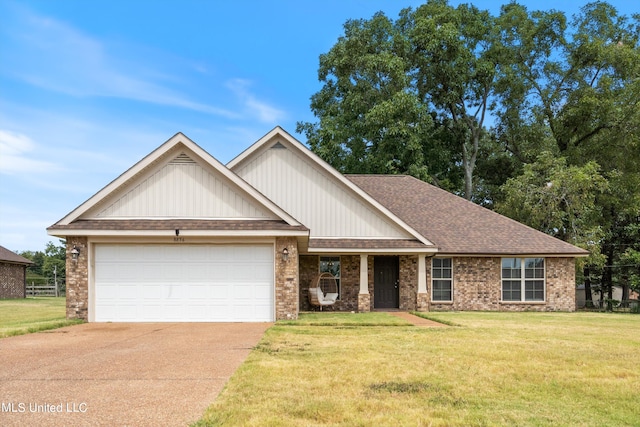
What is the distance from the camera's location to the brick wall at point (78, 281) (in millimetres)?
14648

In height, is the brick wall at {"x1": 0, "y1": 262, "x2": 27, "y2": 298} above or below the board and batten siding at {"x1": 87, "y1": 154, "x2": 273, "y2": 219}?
below

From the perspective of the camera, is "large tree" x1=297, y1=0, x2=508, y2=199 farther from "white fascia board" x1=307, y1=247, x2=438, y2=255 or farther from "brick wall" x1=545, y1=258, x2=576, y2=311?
"white fascia board" x1=307, y1=247, x2=438, y2=255

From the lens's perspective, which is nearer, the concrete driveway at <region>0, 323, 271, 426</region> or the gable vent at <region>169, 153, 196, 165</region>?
the concrete driveway at <region>0, 323, 271, 426</region>

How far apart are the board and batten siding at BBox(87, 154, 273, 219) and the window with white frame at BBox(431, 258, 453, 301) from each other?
8.25 metres

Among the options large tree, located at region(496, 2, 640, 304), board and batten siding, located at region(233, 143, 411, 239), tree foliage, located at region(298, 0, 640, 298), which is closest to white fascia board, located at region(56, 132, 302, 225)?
board and batten siding, located at region(233, 143, 411, 239)

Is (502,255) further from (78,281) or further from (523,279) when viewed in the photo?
(78,281)

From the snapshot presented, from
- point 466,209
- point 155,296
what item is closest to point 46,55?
point 155,296

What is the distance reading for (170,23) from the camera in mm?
16094

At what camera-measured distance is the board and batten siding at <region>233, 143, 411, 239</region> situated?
19297 mm

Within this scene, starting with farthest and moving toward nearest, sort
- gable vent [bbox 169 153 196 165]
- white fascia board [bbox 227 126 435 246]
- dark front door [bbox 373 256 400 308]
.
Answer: dark front door [bbox 373 256 400 308]
white fascia board [bbox 227 126 435 246]
gable vent [bbox 169 153 196 165]

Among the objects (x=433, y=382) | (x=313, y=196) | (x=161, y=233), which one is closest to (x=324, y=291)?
(x=313, y=196)

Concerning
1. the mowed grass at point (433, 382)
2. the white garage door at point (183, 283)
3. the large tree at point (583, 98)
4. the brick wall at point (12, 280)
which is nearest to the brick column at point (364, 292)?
the white garage door at point (183, 283)

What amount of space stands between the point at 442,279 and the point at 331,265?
4196 millimetres

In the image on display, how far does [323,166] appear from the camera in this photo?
1916cm
